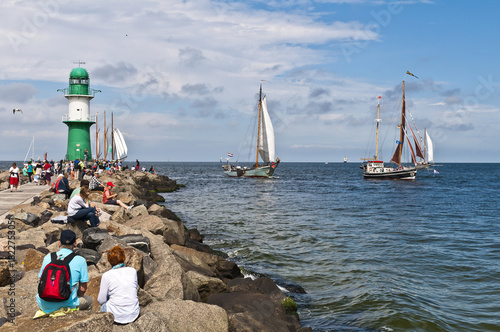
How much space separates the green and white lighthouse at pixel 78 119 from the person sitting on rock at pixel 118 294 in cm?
4368

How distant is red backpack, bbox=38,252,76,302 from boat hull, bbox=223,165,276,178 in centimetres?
7430

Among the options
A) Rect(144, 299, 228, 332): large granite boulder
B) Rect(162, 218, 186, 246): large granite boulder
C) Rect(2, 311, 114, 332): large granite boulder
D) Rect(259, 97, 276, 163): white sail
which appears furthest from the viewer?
Answer: Rect(259, 97, 276, 163): white sail

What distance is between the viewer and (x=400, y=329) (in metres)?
10.3

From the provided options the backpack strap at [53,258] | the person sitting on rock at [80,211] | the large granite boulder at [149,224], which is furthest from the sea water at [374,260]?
the backpack strap at [53,258]

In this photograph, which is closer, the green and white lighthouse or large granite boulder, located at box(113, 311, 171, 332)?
large granite boulder, located at box(113, 311, 171, 332)

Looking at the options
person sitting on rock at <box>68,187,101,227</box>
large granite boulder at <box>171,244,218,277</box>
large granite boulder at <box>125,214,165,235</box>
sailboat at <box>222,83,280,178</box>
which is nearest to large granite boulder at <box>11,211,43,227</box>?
large granite boulder at <box>125,214,165,235</box>

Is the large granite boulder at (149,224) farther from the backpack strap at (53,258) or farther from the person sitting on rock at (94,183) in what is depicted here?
the backpack strap at (53,258)

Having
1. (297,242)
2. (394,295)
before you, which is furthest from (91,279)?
(297,242)

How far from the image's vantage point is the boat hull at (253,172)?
80312 millimetres

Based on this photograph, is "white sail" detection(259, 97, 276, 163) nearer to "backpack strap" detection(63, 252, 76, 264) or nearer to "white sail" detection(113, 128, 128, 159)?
"white sail" detection(113, 128, 128, 159)

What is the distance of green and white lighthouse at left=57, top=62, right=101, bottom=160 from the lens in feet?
155

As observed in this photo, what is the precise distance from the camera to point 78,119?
154ft

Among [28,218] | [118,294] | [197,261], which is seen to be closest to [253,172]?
[28,218]

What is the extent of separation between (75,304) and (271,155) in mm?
73159
